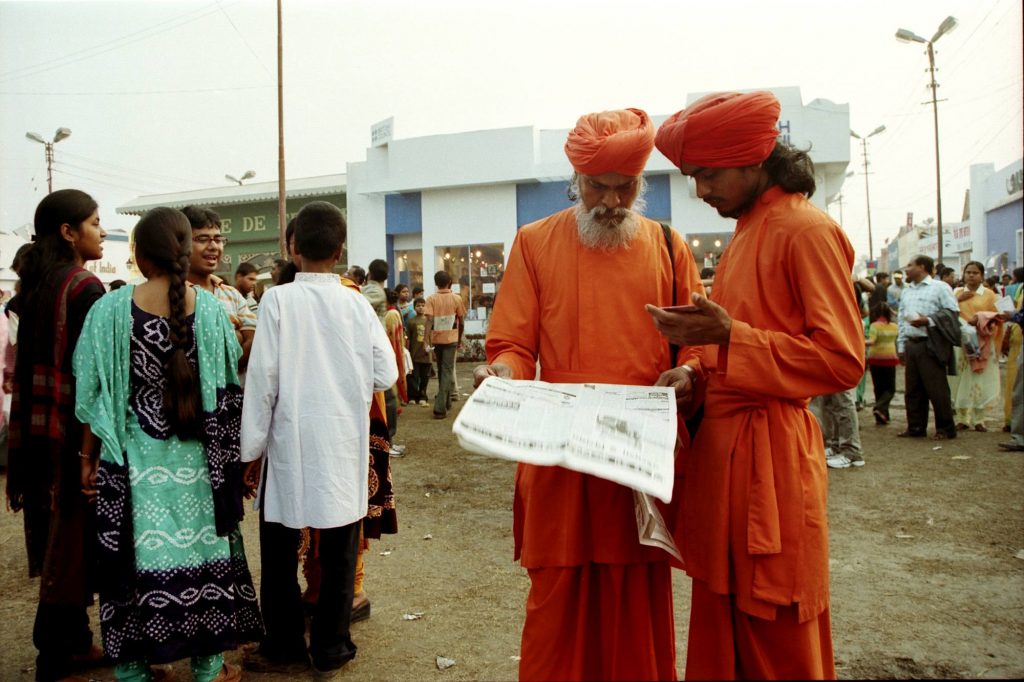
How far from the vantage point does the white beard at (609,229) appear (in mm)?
2410

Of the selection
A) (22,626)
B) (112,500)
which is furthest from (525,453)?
(22,626)

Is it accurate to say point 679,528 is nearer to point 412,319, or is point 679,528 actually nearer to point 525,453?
point 525,453

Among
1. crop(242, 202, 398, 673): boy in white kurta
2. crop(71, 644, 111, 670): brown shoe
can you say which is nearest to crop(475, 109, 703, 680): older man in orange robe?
crop(242, 202, 398, 673): boy in white kurta

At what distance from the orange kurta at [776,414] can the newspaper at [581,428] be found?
0.24 meters

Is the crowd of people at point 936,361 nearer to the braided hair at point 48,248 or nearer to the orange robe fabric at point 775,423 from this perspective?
the orange robe fabric at point 775,423

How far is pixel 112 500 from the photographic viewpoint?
2.59 m

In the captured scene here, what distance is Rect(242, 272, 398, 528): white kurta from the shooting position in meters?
2.87

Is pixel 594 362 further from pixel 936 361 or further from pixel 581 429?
pixel 936 361

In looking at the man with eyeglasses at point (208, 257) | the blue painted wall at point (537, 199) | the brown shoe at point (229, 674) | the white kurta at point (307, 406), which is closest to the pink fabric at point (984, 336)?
the white kurta at point (307, 406)

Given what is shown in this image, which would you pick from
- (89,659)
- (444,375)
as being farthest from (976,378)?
(89,659)

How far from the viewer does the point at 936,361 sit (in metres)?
7.93

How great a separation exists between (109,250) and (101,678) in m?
29.3

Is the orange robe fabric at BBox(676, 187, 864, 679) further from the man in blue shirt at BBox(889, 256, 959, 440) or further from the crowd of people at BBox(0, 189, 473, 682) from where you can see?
the man in blue shirt at BBox(889, 256, 959, 440)

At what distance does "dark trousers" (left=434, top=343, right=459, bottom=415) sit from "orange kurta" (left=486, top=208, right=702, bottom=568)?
7420mm
